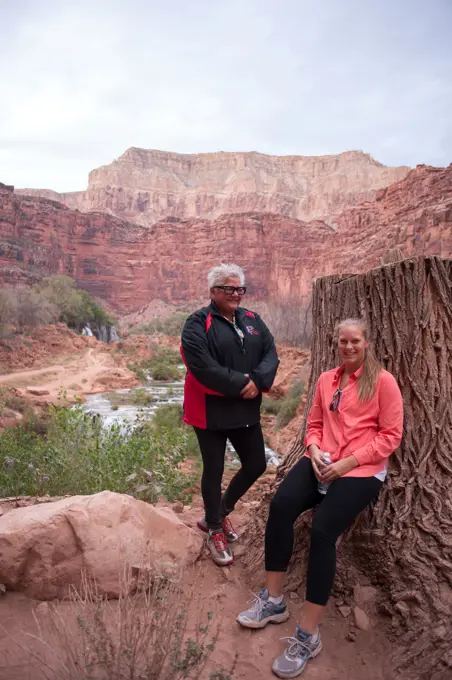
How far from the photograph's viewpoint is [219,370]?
231 cm

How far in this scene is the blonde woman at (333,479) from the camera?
1932mm

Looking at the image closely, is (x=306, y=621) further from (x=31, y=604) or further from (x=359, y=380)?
(x=31, y=604)

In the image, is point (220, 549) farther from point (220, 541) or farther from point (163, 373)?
point (163, 373)

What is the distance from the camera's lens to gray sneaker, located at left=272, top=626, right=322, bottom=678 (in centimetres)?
183

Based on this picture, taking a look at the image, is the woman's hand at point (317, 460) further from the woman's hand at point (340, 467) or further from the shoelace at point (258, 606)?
the shoelace at point (258, 606)

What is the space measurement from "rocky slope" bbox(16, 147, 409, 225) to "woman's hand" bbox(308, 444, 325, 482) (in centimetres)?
8044

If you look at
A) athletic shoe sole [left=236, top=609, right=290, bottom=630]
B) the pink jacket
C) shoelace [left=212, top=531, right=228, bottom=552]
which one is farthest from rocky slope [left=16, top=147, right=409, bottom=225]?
athletic shoe sole [left=236, top=609, right=290, bottom=630]

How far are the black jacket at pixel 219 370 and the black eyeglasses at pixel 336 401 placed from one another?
1.24 feet

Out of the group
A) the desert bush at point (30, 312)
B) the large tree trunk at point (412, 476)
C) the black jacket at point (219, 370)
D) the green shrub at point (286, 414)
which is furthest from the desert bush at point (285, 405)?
the desert bush at point (30, 312)

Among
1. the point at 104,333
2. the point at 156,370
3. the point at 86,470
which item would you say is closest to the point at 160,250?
the point at 104,333

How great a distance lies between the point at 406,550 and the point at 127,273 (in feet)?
187

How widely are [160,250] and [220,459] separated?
56762 mm

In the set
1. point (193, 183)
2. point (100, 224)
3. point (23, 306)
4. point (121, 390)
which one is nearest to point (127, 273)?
point (100, 224)

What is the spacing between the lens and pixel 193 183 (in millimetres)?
96562
